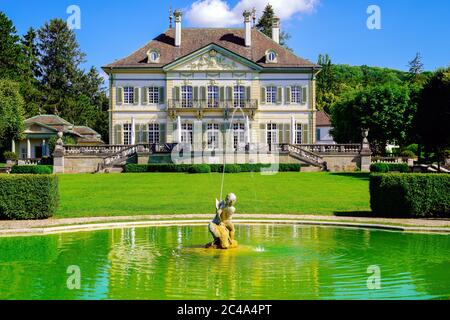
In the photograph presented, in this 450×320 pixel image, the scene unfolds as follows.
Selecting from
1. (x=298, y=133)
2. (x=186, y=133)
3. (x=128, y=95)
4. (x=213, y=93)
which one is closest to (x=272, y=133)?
(x=298, y=133)

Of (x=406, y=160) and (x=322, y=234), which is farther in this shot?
(x=406, y=160)

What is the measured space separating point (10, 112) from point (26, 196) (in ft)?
103

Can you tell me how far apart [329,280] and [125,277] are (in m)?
3.45

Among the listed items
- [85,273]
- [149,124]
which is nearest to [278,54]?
[149,124]

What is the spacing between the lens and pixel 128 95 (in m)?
52.8

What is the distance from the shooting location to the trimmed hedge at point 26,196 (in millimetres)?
18078

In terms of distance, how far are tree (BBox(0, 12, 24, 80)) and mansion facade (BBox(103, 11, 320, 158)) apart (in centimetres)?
1402

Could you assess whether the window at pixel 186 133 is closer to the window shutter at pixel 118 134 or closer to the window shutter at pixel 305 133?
the window shutter at pixel 118 134

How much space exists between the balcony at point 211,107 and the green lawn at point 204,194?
15.4 m

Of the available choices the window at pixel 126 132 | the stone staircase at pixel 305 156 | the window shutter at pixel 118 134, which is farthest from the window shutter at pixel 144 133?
the stone staircase at pixel 305 156

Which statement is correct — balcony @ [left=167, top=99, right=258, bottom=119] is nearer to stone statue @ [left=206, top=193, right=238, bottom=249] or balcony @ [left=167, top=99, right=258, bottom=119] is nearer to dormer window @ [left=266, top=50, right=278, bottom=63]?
dormer window @ [left=266, top=50, right=278, bottom=63]

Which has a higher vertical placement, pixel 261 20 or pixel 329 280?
pixel 261 20
